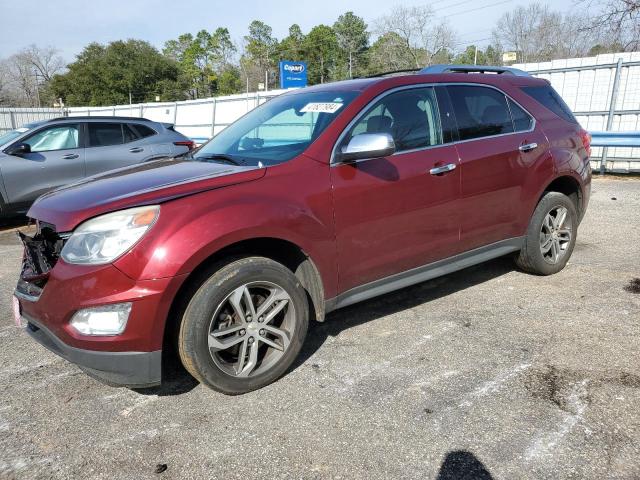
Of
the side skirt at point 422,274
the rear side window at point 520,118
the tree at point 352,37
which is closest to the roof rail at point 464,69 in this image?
the rear side window at point 520,118

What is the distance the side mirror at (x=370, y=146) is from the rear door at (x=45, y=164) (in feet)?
19.9

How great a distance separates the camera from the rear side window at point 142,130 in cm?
869

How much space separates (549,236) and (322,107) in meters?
2.55

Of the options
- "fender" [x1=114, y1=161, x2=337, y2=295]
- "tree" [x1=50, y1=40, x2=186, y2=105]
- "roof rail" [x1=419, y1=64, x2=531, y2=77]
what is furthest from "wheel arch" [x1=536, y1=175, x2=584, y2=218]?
"tree" [x1=50, y1=40, x2=186, y2=105]

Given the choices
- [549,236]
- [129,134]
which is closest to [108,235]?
[549,236]

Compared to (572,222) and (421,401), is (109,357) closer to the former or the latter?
(421,401)

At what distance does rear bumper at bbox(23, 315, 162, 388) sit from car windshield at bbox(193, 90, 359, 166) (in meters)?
1.38

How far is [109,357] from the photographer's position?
253 cm

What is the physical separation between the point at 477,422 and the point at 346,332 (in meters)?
1.33

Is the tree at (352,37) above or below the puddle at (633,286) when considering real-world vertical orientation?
above

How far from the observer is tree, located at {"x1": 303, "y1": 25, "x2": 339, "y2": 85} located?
8856 cm

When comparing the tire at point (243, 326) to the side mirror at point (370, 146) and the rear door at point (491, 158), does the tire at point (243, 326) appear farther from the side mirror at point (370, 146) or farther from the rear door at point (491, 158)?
the rear door at point (491, 158)

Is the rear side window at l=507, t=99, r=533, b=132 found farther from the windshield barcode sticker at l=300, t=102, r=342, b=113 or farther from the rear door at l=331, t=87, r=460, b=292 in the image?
the windshield barcode sticker at l=300, t=102, r=342, b=113

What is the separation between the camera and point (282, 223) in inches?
113
